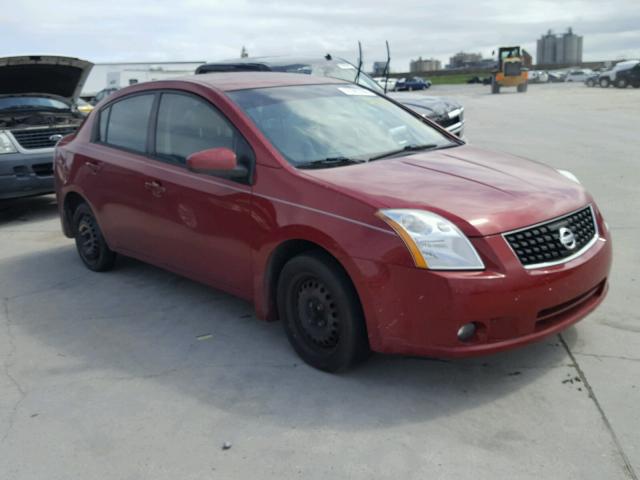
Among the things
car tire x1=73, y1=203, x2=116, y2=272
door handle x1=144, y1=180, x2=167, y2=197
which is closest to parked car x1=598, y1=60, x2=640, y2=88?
car tire x1=73, y1=203, x2=116, y2=272

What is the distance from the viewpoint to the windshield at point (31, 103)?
364 inches

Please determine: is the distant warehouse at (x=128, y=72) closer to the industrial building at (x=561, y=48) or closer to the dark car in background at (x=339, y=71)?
the dark car in background at (x=339, y=71)

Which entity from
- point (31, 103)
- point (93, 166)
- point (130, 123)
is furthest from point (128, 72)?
point (130, 123)

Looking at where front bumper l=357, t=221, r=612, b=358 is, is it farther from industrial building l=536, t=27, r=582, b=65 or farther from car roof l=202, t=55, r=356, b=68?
industrial building l=536, t=27, r=582, b=65

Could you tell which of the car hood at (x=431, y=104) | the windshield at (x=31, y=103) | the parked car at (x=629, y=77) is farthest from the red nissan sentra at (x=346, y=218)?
the parked car at (x=629, y=77)

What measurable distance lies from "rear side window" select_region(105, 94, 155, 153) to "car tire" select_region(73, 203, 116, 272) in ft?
2.41

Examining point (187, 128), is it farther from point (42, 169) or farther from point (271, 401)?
point (42, 169)

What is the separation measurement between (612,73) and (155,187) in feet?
142

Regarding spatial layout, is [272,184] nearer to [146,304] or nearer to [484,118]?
[146,304]

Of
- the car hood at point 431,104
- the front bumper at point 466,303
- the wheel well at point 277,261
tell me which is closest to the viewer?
the front bumper at point 466,303

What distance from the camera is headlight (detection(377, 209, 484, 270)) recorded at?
3.42 meters

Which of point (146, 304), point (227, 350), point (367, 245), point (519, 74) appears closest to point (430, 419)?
point (367, 245)

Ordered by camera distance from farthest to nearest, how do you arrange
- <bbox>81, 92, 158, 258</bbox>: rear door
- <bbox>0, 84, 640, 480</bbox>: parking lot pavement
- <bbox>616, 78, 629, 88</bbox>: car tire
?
<bbox>616, 78, 629, 88</bbox>: car tire
<bbox>81, 92, 158, 258</bbox>: rear door
<bbox>0, 84, 640, 480</bbox>: parking lot pavement

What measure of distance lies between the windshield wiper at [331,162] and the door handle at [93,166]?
228cm
